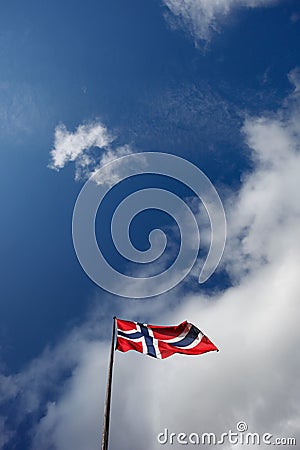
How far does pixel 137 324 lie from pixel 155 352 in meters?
2.35

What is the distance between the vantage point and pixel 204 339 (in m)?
24.9

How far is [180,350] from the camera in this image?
2414cm

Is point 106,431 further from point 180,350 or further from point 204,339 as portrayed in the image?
point 204,339

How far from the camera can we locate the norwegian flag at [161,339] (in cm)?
2358

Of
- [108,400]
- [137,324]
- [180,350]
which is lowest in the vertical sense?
[108,400]

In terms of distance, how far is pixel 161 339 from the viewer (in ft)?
81.1

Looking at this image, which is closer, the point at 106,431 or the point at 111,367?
the point at 106,431

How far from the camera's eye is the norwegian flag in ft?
77.4

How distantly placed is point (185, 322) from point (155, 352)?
133 inches

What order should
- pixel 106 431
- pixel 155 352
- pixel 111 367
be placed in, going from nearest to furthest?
pixel 106 431 → pixel 111 367 → pixel 155 352

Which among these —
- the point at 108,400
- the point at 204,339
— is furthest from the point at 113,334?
the point at 204,339

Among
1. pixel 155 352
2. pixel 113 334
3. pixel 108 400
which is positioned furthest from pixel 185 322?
pixel 108 400

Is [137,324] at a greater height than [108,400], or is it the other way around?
[137,324]

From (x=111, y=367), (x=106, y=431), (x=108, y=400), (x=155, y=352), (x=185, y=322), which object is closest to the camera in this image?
(x=106, y=431)
